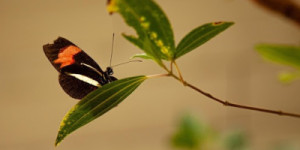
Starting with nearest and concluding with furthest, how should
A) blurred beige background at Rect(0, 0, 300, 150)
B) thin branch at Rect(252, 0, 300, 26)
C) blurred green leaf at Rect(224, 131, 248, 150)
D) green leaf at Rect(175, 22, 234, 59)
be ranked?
green leaf at Rect(175, 22, 234, 59) < thin branch at Rect(252, 0, 300, 26) < blurred green leaf at Rect(224, 131, 248, 150) < blurred beige background at Rect(0, 0, 300, 150)

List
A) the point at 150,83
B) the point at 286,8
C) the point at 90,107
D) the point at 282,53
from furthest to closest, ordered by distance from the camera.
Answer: the point at 150,83
the point at 286,8
the point at 90,107
the point at 282,53

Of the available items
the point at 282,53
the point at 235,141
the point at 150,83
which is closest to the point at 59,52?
the point at 282,53

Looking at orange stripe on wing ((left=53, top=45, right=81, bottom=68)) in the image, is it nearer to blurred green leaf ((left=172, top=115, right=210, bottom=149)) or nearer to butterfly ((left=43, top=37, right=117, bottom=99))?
butterfly ((left=43, top=37, right=117, bottom=99))

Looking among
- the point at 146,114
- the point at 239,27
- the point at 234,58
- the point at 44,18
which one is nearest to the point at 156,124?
the point at 146,114

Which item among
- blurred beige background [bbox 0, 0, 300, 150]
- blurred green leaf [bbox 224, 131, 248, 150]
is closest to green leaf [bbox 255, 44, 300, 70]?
blurred green leaf [bbox 224, 131, 248, 150]

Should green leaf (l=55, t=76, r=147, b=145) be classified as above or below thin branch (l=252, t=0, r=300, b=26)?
below

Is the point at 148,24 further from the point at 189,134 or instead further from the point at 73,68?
the point at 189,134
